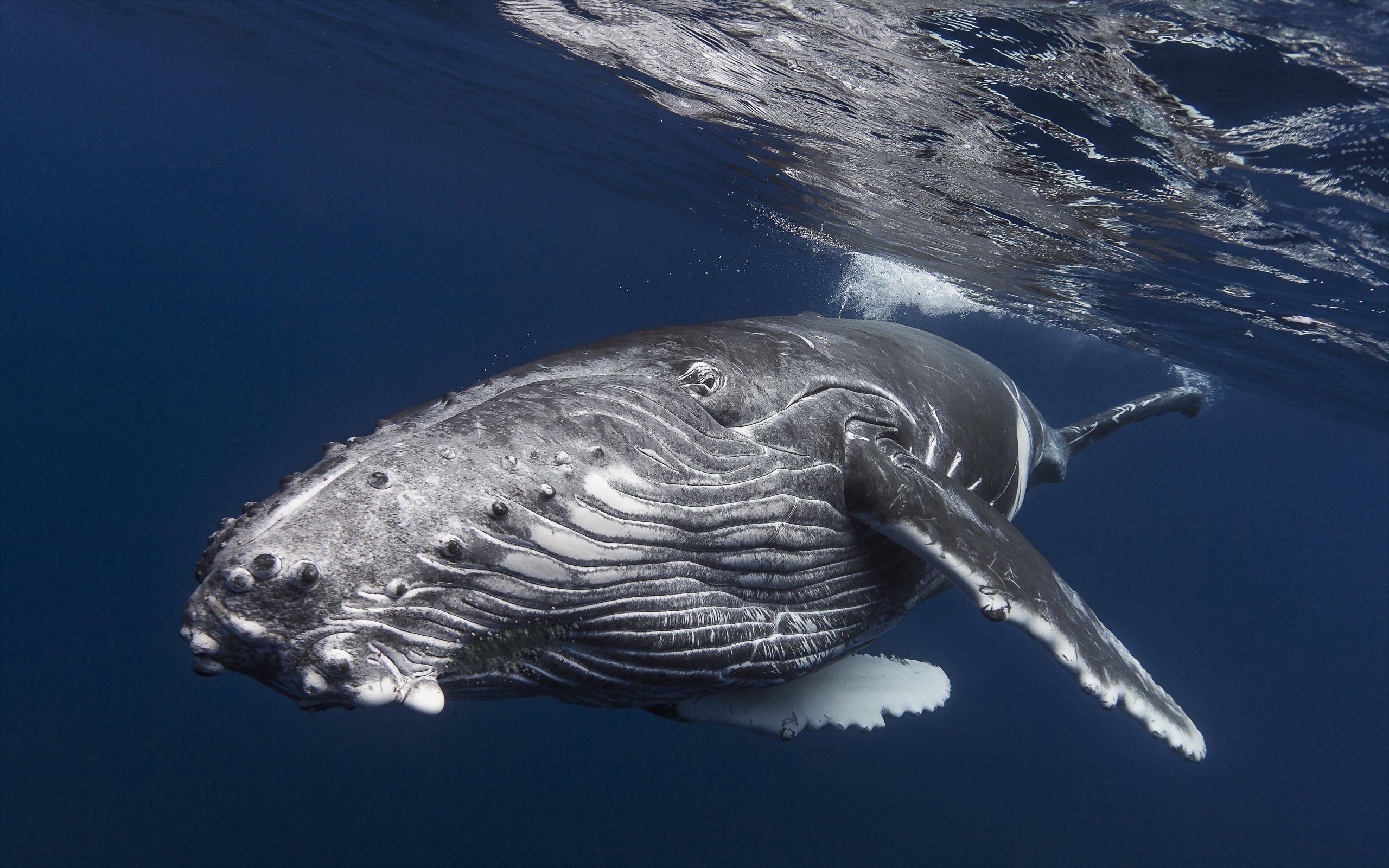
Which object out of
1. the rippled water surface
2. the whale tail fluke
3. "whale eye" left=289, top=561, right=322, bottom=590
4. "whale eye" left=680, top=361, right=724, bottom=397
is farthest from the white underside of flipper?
the rippled water surface

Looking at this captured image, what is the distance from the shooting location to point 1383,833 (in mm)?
34375

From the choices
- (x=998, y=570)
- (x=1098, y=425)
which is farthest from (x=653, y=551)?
(x=1098, y=425)

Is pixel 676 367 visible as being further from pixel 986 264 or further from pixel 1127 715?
pixel 986 264

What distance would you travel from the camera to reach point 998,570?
3324mm

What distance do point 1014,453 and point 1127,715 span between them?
2.71m

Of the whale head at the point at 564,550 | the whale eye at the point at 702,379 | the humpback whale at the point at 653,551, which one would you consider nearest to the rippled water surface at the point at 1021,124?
the humpback whale at the point at 653,551

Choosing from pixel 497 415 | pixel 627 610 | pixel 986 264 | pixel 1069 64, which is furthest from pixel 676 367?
pixel 986 264

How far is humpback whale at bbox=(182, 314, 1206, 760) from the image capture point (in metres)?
2.27

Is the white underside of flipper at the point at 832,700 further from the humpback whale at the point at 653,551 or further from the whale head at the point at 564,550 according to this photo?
the whale head at the point at 564,550

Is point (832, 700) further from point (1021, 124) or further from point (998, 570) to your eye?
point (1021, 124)

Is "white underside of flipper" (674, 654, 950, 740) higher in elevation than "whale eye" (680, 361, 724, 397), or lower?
lower

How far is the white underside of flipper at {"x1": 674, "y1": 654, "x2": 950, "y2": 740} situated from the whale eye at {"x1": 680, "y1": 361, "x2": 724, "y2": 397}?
1664 millimetres

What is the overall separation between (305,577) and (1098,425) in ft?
31.5

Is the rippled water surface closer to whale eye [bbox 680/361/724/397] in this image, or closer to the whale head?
whale eye [bbox 680/361/724/397]
